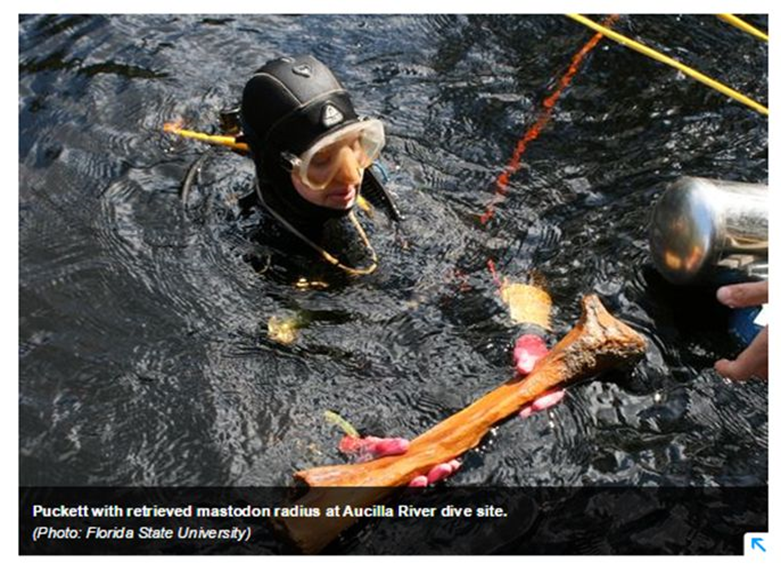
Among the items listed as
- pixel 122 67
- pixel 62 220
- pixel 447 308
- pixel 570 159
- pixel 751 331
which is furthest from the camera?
pixel 122 67

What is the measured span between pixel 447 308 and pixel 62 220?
2.19 m

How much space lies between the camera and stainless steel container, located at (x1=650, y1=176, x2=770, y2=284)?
4.46 meters

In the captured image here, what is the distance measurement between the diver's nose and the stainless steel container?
1561 millimetres

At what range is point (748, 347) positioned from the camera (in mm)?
4129

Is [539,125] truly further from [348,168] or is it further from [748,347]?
[748,347]

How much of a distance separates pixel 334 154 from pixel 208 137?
131 centimetres

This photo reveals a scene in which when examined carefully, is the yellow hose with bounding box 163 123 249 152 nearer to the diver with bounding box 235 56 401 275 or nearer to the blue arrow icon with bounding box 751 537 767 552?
the diver with bounding box 235 56 401 275

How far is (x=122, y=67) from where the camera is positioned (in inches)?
250

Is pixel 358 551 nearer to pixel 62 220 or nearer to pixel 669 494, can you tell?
pixel 669 494
